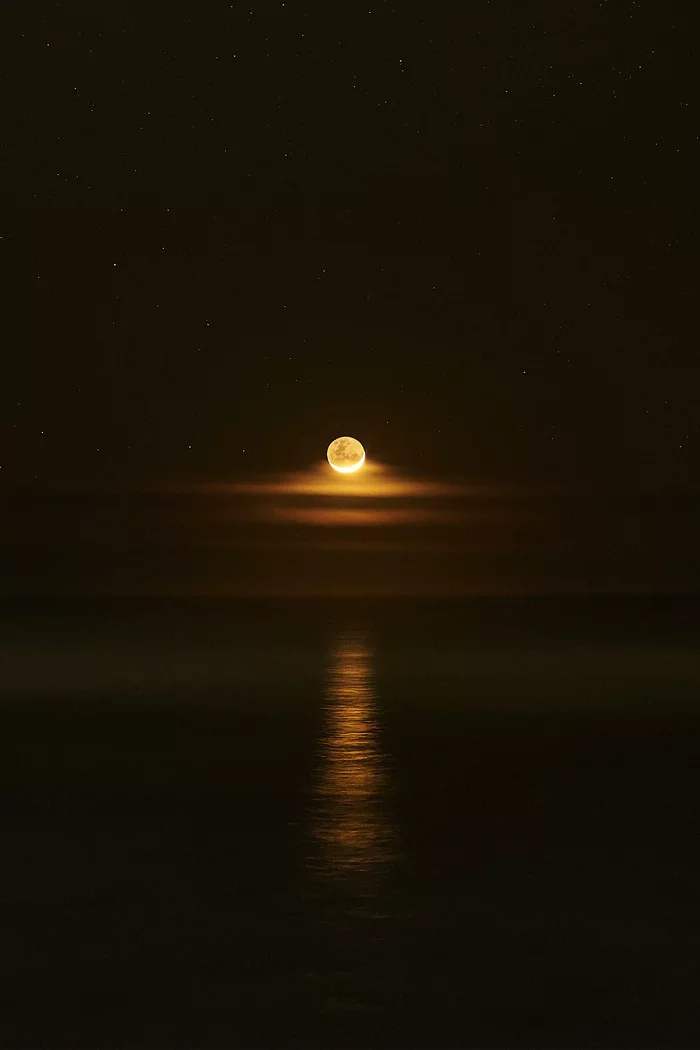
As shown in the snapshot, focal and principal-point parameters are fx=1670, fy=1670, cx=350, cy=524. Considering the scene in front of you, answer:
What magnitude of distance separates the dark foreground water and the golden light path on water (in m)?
0.03

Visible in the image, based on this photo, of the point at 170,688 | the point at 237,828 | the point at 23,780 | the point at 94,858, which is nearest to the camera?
the point at 94,858

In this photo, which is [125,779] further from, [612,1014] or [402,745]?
[612,1014]

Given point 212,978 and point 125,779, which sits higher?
point 125,779

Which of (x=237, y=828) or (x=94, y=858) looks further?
(x=237, y=828)

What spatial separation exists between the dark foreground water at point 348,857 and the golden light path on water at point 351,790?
3cm

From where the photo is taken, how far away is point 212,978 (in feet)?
17.3

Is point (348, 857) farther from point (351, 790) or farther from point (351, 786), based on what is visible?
point (351, 786)

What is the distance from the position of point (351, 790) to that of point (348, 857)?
1.66m

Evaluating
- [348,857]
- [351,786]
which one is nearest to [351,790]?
[351,786]

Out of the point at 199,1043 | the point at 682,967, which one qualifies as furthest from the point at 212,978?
the point at 682,967

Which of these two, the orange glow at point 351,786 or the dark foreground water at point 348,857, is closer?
the dark foreground water at point 348,857

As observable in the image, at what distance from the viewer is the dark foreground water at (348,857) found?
498 cm

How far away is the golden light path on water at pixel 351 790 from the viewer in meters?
6.99

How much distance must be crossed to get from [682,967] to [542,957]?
17.8 inches
